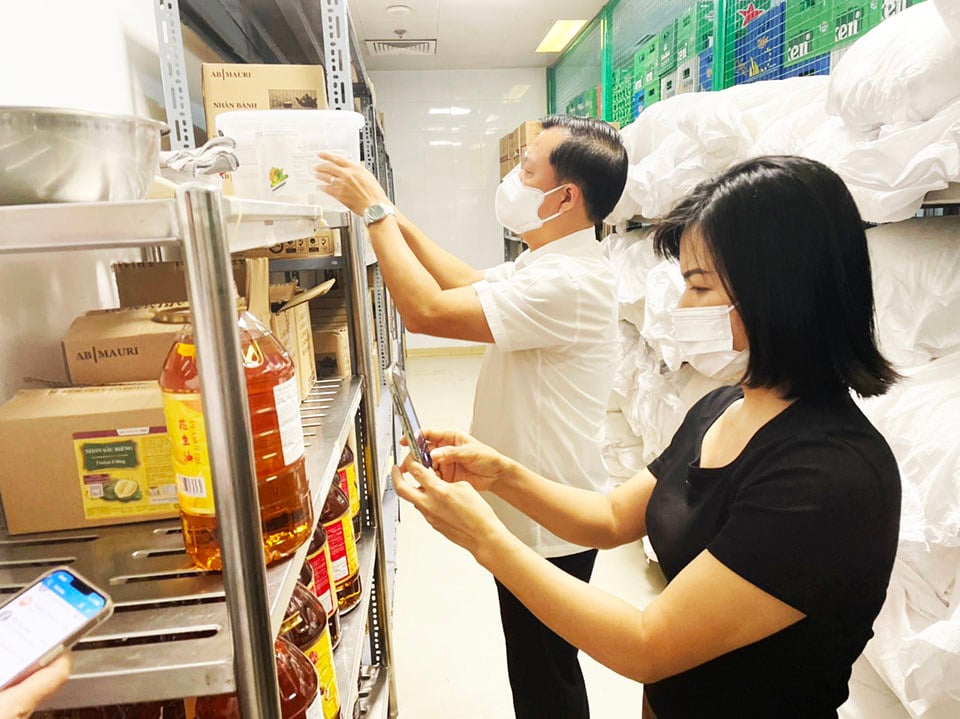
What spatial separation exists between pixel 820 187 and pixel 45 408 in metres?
1.06

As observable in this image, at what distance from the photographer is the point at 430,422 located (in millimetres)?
4922

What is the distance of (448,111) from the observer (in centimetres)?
703

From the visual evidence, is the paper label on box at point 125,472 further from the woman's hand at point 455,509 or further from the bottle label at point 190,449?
the woman's hand at point 455,509

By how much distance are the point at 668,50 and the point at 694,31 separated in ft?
1.12

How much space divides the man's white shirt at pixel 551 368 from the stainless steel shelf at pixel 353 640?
14.5 inches

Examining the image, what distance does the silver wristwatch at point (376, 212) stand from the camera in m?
1.50

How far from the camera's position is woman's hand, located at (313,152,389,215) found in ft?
4.53

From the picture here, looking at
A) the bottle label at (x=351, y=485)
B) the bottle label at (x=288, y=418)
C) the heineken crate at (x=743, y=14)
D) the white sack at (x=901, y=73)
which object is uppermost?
the heineken crate at (x=743, y=14)

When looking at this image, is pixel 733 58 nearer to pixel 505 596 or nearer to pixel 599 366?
pixel 599 366

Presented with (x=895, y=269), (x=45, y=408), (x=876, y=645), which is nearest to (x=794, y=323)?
(x=895, y=269)

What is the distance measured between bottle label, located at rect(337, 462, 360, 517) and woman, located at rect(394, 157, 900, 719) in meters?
0.52

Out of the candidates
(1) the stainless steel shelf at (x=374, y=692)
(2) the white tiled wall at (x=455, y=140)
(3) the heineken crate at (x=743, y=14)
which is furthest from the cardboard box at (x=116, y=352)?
(2) the white tiled wall at (x=455, y=140)

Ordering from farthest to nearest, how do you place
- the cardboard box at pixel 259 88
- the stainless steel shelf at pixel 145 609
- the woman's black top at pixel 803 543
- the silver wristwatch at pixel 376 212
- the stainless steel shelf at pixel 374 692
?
the stainless steel shelf at pixel 374 692, the cardboard box at pixel 259 88, the silver wristwatch at pixel 376 212, the woman's black top at pixel 803 543, the stainless steel shelf at pixel 145 609

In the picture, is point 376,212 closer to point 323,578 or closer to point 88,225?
point 323,578
